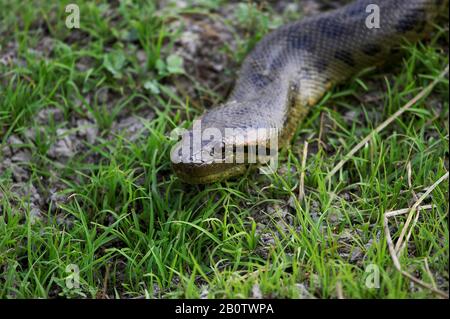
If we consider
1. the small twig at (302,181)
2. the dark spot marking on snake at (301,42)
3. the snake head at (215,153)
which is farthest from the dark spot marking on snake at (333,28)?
the snake head at (215,153)

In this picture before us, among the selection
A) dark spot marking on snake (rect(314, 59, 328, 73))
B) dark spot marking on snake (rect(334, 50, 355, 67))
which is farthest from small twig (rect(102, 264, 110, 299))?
dark spot marking on snake (rect(334, 50, 355, 67))

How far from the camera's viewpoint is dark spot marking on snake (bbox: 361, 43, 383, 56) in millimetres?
5707

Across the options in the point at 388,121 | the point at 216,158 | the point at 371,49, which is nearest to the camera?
the point at 216,158

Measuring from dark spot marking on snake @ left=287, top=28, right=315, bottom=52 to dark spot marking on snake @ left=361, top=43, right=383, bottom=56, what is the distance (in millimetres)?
452

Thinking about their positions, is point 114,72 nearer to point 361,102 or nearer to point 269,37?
point 269,37

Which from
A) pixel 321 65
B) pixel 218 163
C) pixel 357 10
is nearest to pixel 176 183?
pixel 218 163

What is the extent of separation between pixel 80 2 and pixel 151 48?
82cm

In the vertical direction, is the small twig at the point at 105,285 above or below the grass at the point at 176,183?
below

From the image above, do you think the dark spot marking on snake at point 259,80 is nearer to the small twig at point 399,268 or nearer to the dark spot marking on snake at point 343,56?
the dark spot marking on snake at point 343,56

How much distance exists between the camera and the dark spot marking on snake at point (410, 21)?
5719mm

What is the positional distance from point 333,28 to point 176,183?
208cm

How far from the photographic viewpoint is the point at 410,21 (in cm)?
572

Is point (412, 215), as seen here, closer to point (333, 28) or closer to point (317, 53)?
point (317, 53)

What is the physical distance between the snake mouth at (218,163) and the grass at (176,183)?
117 millimetres
